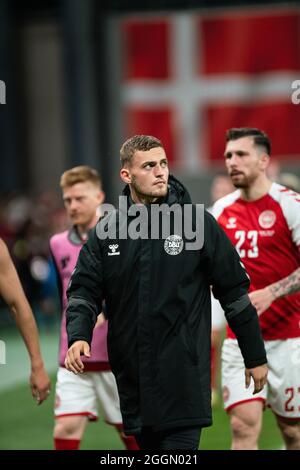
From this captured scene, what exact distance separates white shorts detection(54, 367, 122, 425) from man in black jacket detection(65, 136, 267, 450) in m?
1.80

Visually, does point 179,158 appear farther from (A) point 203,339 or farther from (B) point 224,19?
(A) point 203,339

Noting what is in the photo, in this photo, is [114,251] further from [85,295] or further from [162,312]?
[162,312]

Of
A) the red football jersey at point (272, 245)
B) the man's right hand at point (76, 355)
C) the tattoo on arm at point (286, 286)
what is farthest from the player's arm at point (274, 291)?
the man's right hand at point (76, 355)

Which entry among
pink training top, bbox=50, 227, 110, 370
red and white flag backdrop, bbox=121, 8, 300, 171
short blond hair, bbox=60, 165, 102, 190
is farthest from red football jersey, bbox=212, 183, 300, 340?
red and white flag backdrop, bbox=121, 8, 300, 171

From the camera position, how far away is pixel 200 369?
20.7ft

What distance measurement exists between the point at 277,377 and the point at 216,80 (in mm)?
17695

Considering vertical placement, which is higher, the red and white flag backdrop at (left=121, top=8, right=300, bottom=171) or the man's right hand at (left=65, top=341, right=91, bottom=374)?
the red and white flag backdrop at (left=121, top=8, right=300, bottom=171)

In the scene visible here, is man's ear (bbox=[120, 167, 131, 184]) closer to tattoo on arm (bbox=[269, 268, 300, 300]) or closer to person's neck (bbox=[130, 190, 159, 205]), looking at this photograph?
person's neck (bbox=[130, 190, 159, 205])

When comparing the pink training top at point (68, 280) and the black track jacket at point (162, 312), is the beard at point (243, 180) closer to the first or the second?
the pink training top at point (68, 280)

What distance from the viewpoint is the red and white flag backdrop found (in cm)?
2478

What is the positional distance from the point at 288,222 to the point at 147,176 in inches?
63.4

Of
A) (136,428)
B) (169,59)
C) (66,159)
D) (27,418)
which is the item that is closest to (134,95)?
(169,59)

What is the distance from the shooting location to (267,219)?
780 centimetres

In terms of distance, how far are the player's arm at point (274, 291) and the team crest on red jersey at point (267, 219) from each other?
1.25 feet
